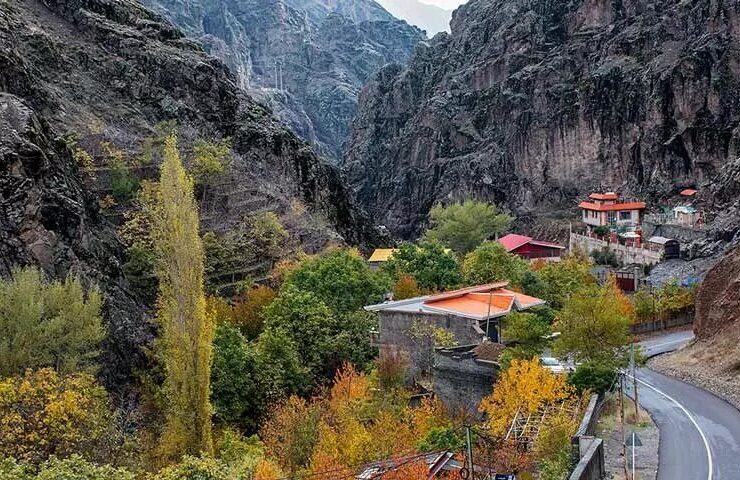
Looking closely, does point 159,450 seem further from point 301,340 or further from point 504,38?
point 504,38

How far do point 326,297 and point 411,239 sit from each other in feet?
256

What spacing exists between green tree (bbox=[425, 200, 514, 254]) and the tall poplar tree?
164ft

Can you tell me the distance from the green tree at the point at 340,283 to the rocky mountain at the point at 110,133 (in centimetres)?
854

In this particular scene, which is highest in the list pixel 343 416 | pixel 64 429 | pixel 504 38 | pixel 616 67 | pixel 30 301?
pixel 504 38

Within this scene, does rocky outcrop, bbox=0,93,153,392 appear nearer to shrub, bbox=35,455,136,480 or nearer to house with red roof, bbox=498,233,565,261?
shrub, bbox=35,455,136,480

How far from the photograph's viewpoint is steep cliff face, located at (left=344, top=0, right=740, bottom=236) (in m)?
90.6

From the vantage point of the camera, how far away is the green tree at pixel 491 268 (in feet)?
147

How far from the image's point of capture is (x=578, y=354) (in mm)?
26938

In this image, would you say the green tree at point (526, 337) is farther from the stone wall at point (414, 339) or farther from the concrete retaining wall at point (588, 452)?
the concrete retaining wall at point (588, 452)

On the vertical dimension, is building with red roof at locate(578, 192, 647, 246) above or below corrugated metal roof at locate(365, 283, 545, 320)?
above

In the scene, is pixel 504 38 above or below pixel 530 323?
above

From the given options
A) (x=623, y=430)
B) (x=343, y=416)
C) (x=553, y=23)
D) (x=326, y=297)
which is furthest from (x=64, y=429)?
(x=553, y=23)

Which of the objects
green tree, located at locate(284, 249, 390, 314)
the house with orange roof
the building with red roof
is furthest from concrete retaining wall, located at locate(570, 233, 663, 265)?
the house with orange roof

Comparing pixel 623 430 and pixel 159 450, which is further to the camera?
pixel 159 450
